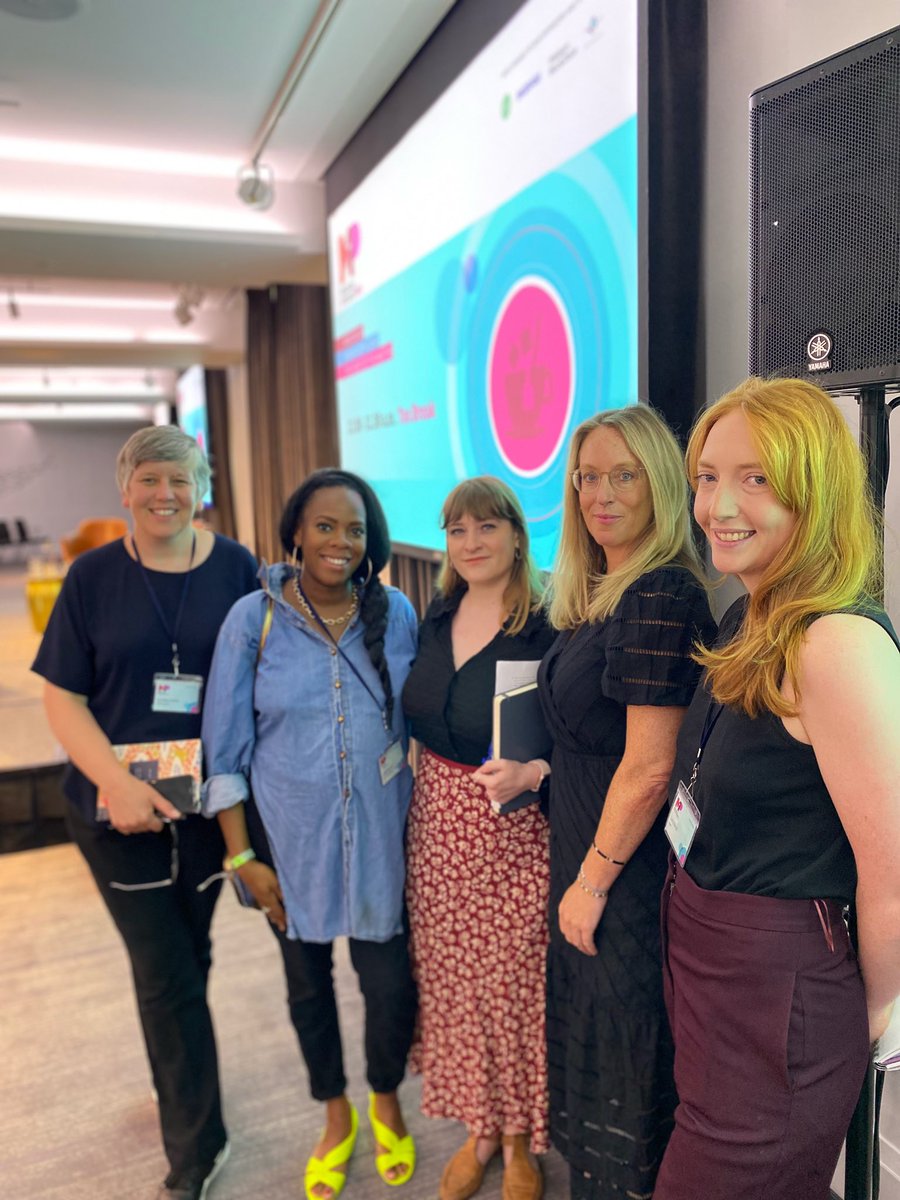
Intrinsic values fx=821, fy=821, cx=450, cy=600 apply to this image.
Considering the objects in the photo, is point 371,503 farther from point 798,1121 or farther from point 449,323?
point 449,323

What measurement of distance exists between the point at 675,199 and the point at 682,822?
4.46ft

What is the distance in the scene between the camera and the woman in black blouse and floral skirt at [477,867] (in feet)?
5.37

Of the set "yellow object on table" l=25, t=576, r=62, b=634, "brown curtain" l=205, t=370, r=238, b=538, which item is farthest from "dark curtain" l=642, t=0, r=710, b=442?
"brown curtain" l=205, t=370, r=238, b=538

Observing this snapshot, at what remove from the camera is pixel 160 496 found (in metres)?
1.67

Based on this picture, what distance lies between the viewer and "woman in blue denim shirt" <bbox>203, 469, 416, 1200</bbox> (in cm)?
168

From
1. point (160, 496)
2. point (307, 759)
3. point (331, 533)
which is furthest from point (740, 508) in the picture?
point (160, 496)

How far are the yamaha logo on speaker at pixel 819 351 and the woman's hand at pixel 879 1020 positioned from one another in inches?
33.4

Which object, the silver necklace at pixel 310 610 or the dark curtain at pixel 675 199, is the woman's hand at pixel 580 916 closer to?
the silver necklace at pixel 310 610

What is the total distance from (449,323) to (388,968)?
218cm

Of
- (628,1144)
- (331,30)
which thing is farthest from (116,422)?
(628,1144)

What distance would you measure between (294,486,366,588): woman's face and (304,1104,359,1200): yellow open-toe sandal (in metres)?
1.29

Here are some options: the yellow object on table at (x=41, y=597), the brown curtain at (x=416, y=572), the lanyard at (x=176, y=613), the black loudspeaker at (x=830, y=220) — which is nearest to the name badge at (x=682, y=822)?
the black loudspeaker at (x=830, y=220)

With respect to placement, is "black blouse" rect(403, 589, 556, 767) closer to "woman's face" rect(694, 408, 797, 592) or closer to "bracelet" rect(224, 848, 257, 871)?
"bracelet" rect(224, 848, 257, 871)

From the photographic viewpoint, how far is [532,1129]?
1.75m
